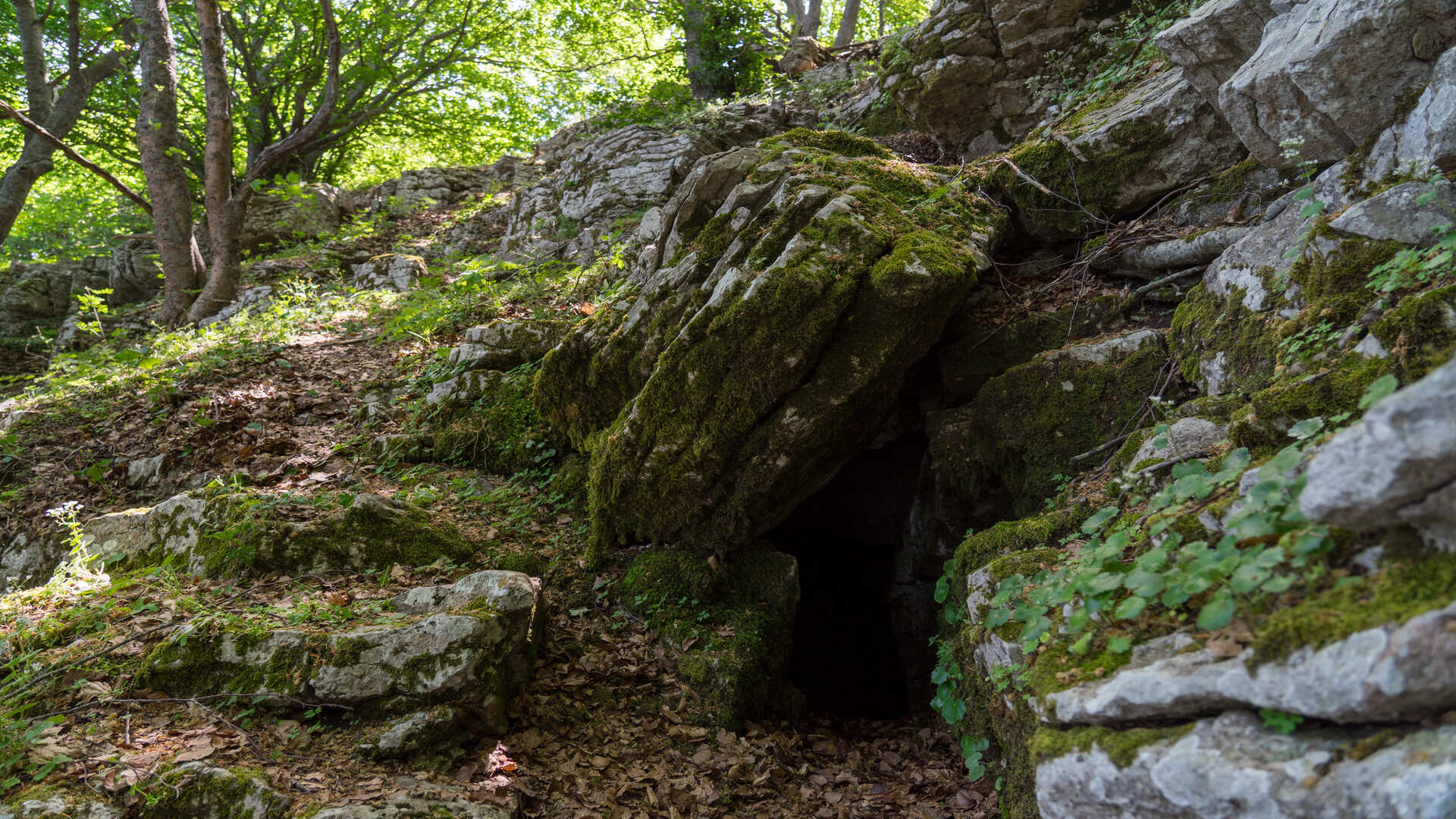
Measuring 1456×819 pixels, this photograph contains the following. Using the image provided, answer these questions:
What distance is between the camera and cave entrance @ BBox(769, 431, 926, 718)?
5.67 metres

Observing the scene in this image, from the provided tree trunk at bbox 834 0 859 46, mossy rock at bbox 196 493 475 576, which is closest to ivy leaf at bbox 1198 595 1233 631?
mossy rock at bbox 196 493 475 576

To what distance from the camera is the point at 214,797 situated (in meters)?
3.11

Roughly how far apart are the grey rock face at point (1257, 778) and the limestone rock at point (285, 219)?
1576 centimetres

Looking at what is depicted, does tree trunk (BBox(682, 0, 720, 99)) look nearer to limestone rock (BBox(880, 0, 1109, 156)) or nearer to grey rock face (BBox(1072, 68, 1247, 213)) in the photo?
→ limestone rock (BBox(880, 0, 1109, 156))

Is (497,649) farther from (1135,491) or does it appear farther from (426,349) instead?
(426,349)

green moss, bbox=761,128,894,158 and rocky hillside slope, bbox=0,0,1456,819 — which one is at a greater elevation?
green moss, bbox=761,128,894,158

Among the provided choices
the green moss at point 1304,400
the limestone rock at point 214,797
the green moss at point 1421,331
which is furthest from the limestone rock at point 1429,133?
the limestone rock at point 214,797

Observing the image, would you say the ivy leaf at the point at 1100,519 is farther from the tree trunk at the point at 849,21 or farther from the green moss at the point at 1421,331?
the tree trunk at the point at 849,21

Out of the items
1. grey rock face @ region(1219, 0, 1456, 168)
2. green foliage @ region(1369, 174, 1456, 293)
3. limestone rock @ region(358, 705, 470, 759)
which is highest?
grey rock face @ region(1219, 0, 1456, 168)

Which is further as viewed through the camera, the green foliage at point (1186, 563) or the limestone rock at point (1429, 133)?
the limestone rock at point (1429, 133)

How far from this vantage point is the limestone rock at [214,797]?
10.0 feet

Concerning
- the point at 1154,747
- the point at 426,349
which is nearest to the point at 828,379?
the point at 1154,747

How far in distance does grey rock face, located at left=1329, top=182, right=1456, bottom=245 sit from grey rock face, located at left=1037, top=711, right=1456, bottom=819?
220cm

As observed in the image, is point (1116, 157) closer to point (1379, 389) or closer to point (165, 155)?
point (1379, 389)
